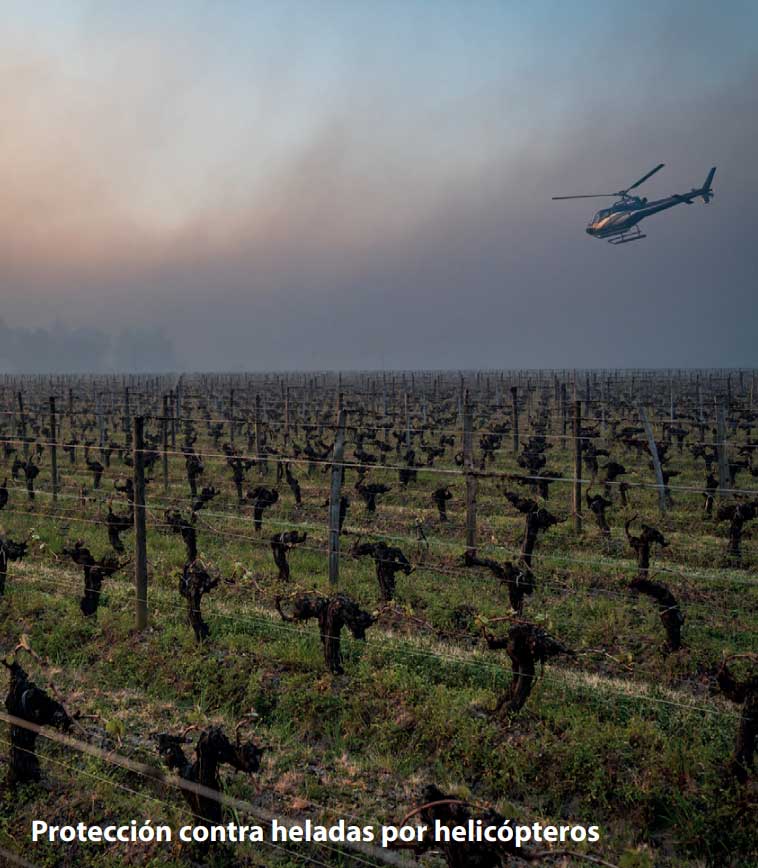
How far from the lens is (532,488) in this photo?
14.4m

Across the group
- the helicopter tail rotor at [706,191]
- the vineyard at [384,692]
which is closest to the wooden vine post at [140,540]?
the vineyard at [384,692]

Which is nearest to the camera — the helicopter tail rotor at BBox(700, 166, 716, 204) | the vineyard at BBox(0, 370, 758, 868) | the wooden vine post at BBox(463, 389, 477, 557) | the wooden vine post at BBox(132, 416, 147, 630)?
the vineyard at BBox(0, 370, 758, 868)

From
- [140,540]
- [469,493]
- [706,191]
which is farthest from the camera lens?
[706,191]

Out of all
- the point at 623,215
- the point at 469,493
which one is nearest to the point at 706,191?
the point at 623,215

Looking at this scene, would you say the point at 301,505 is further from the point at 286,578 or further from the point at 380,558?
the point at 380,558

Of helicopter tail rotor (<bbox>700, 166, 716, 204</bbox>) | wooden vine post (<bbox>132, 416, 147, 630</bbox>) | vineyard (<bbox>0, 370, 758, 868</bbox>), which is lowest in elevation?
vineyard (<bbox>0, 370, 758, 868</bbox>)

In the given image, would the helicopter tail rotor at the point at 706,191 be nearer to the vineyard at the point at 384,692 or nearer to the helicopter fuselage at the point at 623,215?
the helicopter fuselage at the point at 623,215

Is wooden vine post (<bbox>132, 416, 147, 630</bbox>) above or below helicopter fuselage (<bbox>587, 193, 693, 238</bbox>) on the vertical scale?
below

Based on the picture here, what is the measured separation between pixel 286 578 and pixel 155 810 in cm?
430

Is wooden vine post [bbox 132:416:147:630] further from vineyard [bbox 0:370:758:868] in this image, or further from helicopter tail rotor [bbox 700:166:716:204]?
helicopter tail rotor [bbox 700:166:716:204]

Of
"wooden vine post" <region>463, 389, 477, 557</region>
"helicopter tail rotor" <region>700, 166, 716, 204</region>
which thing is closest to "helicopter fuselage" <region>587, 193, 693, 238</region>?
"helicopter tail rotor" <region>700, 166, 716, 204</region>

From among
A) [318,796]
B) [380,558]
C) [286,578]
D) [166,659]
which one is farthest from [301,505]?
[318,796]

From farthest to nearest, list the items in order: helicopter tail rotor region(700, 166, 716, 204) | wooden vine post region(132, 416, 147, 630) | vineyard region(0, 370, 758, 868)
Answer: helicopter tail rotor region(700, 166, 716, 204)
wooden vine post region(132, 416, 147, 630)
vineyard region(0, 370, 758, 868)

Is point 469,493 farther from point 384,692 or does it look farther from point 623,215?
point 623,215
